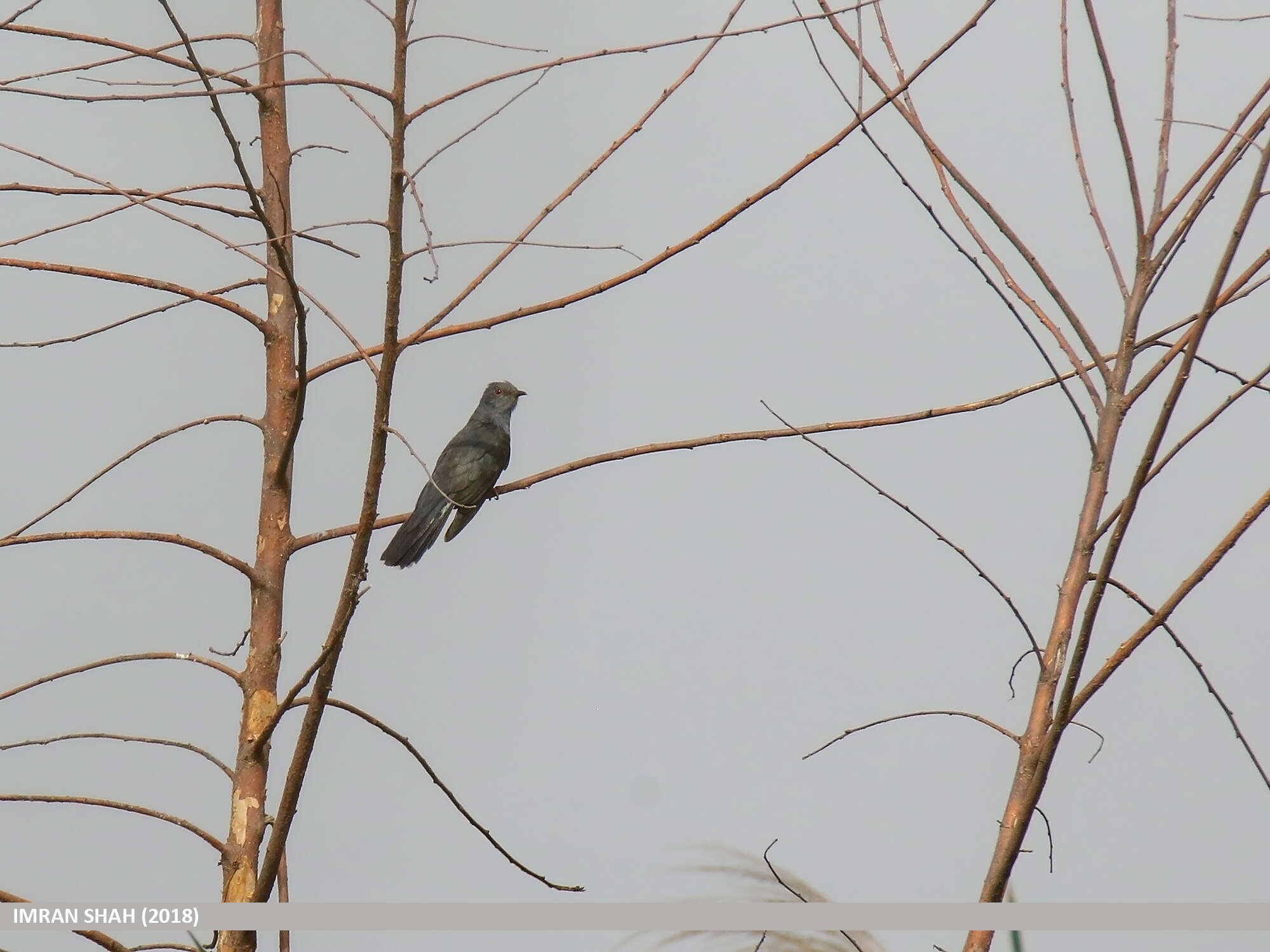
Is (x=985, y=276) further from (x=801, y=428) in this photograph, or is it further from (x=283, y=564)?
(x=283, y=564)

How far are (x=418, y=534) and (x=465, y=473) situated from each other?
1.43 feet

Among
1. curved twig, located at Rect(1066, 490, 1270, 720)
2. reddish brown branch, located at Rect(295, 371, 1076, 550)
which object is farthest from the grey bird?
curved twig, located at Rect(1066, 490, 1270, 720)

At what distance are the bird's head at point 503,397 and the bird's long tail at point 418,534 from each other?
844 mm

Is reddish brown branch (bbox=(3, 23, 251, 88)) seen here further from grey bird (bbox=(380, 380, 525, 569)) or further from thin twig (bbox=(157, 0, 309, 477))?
grey bird (bbox=(380, 380, 525, 569))

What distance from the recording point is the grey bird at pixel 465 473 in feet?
11.5

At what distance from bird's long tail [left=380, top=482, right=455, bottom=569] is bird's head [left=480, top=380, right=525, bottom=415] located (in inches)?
33.2

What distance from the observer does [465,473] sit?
12.8 ft

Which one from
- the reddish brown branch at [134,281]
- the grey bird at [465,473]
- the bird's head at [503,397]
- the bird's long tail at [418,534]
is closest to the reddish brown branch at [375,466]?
the reddish brown branch at [134,281]

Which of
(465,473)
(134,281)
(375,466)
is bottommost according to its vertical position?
(375,466)

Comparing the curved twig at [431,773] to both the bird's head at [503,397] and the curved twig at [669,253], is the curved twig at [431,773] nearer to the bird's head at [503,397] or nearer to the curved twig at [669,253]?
the curved twig at [669,253]

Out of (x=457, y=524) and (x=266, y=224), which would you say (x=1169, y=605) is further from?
(x=457, y=524)

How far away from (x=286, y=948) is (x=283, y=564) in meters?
0.61

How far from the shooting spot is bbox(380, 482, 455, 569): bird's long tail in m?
3.51

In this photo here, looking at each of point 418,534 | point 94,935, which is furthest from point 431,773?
point 418,534
